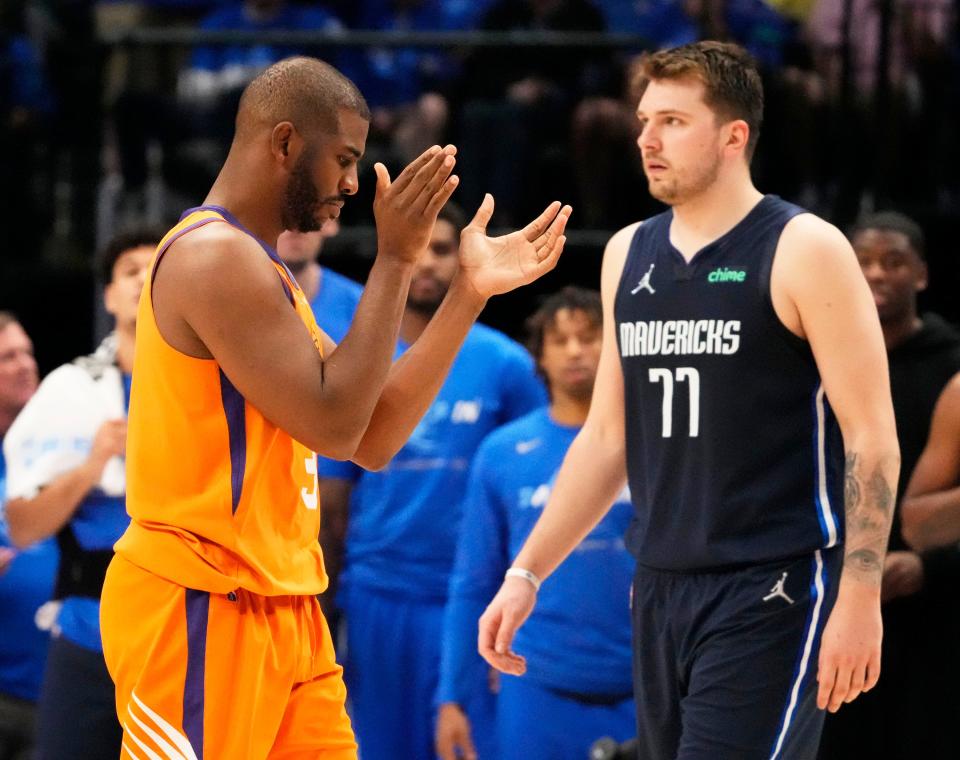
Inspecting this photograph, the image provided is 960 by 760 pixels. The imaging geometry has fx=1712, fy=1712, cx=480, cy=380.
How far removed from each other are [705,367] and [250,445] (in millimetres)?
1055

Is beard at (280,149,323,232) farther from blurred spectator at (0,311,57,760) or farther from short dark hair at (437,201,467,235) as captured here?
blurred spectator at (0,311,57,760)

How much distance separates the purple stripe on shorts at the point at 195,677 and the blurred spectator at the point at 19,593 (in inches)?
109

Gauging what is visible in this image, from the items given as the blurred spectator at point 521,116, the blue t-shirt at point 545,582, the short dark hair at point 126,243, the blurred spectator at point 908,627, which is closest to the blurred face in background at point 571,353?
the blue t-shirt at point 545,582

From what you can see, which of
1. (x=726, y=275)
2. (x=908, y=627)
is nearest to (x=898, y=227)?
(x=908, y=627)

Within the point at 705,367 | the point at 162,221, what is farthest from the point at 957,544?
the point at 162,221

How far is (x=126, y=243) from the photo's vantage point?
17.5ft

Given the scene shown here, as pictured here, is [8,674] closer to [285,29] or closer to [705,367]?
[705,367]

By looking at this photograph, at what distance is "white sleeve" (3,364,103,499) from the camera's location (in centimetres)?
498

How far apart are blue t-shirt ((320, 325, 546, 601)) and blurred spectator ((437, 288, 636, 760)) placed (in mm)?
315

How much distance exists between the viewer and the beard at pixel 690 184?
3.78m

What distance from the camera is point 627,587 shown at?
512 centimetres

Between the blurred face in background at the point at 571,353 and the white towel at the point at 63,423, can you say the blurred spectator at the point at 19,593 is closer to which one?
the white towel at the point at 63,423

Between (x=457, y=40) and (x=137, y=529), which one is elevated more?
(x=457, y=40)

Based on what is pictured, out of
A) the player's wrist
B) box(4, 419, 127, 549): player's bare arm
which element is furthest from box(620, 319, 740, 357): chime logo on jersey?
box(4, 419, 127, 549): player's bare arm
